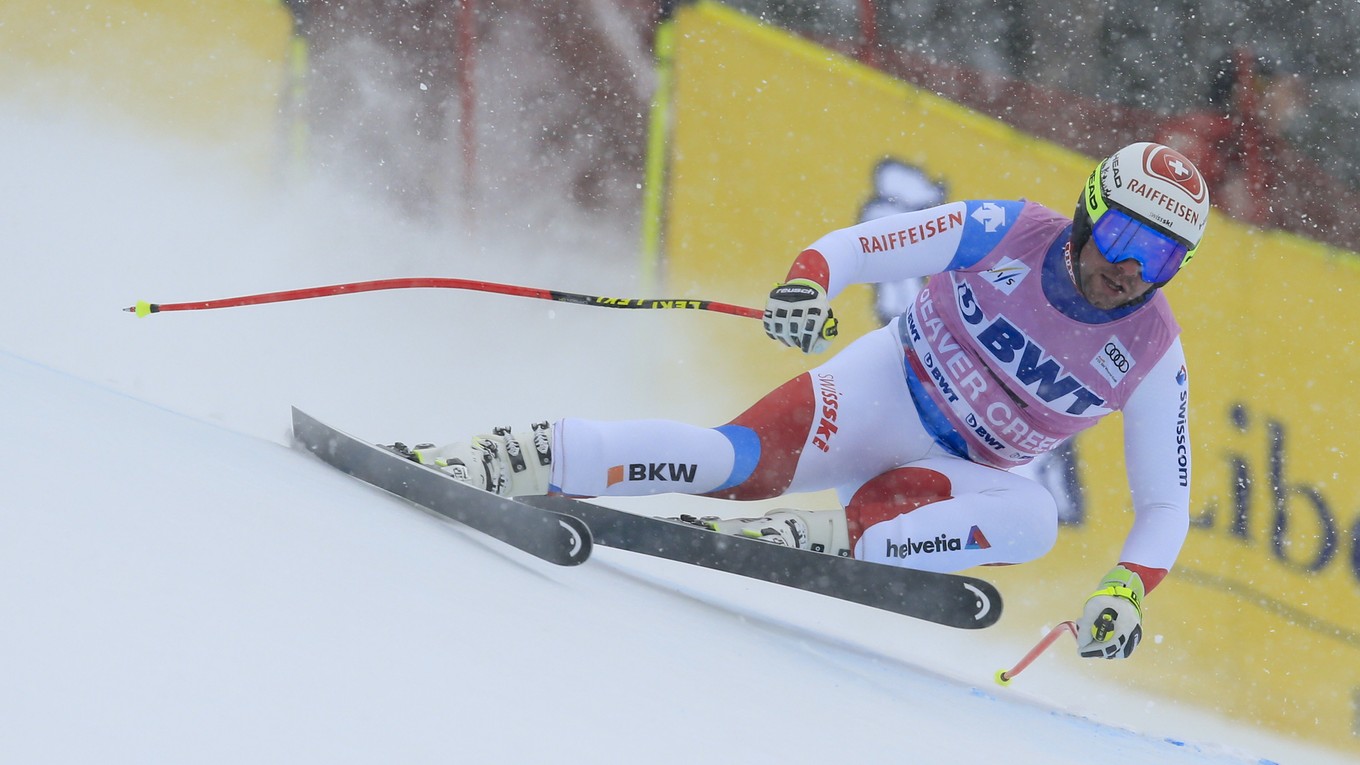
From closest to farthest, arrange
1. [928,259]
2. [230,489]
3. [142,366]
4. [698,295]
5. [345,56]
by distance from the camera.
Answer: [230,489] → [928,259] → [142,366] → [345,56] → [698,295]

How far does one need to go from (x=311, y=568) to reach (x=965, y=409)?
1940 millimetres

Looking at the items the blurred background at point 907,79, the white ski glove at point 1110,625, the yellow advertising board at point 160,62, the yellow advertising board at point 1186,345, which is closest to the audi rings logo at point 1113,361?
the white ski glove at point 1110,625

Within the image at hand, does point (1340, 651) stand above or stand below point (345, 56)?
below

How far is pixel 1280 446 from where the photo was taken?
5430mm

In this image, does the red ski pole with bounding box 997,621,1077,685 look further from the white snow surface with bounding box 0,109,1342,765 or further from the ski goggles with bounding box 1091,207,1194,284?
the ski goggles with bounding box 1091,207,1194,284

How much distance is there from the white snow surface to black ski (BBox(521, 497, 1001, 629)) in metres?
0.12

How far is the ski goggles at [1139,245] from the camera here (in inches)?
98.3

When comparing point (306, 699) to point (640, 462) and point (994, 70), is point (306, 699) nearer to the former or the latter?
point (640, 462)

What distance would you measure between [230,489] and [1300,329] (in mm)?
5346

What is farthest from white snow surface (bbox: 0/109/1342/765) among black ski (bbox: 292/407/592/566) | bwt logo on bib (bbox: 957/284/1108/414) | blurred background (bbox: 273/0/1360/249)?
bwt logo on bib (bbox: 957/284/1108/414)

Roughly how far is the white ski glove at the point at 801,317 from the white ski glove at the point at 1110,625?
2.75 feet

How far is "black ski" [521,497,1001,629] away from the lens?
7.83 ft

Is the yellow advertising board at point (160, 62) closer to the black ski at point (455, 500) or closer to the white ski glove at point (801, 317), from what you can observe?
the black ski at point (455, 500)

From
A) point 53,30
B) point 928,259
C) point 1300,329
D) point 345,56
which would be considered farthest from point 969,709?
point 1300,329
